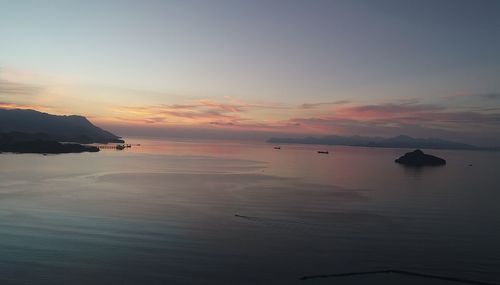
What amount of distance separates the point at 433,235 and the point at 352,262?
847cm

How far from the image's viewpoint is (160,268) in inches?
630

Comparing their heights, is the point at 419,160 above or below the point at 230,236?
above

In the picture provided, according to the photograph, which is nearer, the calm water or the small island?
the calm water

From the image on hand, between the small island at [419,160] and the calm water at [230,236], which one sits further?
the small island at [419,160]

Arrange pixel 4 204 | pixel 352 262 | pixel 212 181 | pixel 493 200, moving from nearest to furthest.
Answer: pixel 352 262 → pixel 4 204 → pixel 493 200 → pixel 212 181

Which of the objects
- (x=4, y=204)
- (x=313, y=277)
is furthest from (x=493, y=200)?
(x=4, y=204)

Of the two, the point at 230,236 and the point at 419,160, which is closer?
the point at 230,236

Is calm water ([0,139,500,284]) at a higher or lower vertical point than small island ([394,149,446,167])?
lower

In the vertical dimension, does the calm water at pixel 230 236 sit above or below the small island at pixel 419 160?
below

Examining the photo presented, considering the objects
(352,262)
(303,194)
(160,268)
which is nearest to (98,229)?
(160,268)

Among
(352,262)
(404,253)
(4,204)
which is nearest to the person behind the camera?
(352,262)

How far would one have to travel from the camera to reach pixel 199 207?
30281 mm

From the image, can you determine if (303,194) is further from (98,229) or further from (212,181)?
(98,229)

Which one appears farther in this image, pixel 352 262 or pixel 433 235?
pixel 433 235
